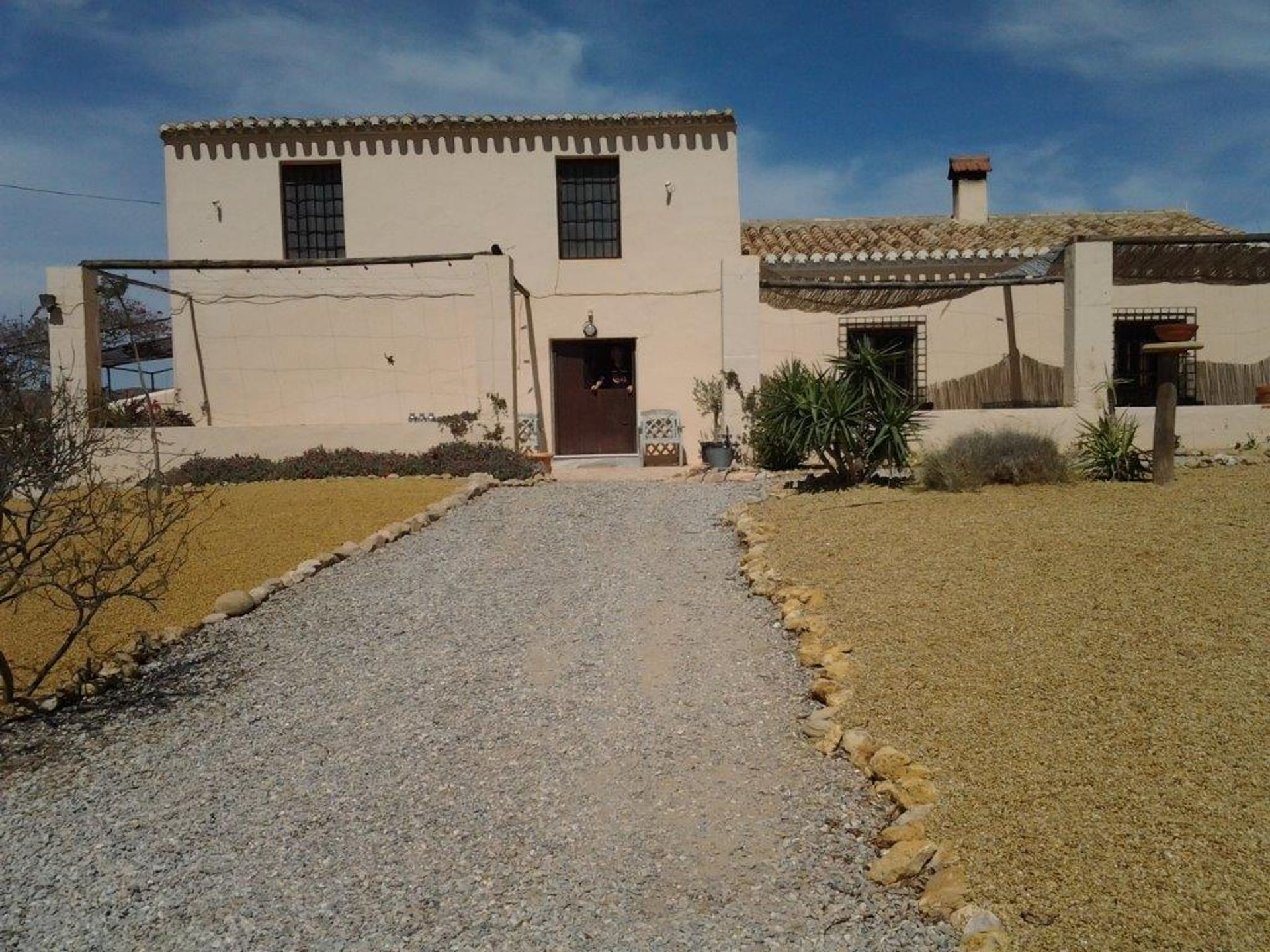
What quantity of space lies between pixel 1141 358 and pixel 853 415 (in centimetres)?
804

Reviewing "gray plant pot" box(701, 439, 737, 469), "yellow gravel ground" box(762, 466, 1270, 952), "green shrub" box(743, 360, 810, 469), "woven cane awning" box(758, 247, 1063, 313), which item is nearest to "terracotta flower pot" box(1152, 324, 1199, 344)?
"yellow gravel ground" box(762, 466, 1270, 952)

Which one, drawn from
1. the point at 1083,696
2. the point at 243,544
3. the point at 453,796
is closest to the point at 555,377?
the point at 243,544

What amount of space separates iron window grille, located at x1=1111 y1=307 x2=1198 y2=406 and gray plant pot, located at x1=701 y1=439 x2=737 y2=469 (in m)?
6.01

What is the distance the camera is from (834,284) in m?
13.8

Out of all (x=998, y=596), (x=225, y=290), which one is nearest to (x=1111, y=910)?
(x=998, y=596)

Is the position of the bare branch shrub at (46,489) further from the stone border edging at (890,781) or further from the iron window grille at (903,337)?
the iron window grille at (903,337)

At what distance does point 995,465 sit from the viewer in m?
9.58

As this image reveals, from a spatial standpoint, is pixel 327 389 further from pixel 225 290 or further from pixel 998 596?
pixel 998 596

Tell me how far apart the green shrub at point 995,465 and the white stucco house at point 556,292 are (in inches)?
199

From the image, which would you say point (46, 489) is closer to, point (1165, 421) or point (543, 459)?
point (543, 459)

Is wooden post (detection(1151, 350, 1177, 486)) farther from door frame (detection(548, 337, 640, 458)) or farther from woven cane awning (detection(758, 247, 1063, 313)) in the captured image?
door frame (detection(548, 337, 640, 458))

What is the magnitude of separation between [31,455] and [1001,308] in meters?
13.4

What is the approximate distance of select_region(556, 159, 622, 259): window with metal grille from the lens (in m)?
15.2

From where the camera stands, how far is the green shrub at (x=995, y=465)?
9477 millimetres
